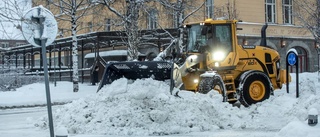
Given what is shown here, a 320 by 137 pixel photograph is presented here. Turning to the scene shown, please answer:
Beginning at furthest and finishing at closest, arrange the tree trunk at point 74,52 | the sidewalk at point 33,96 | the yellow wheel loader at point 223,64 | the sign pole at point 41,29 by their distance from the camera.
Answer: the tree trunk at point 74,52, the sidewalk at point 33,96, the yellow wheel loader at point 223,64, the sign pole at point 41,29

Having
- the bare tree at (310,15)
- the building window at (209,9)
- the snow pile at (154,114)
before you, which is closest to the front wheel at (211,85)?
the snow pile at (154,114)

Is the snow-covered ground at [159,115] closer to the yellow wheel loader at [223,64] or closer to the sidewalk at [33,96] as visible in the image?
the yellow wheel loader at [223,64]

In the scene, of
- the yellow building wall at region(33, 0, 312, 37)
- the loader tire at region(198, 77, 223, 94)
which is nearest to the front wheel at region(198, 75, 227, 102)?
the loader tire at region(198, 77, 223, 94)

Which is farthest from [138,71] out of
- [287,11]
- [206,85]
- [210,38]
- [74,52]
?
[287,11]

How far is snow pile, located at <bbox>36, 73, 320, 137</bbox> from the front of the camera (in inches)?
411

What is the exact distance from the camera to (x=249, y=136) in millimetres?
9594

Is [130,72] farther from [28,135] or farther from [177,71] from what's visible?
[28,135]

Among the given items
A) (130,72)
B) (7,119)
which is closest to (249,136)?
→ (130,72)

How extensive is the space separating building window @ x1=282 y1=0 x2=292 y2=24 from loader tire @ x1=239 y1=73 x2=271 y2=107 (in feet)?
74.1

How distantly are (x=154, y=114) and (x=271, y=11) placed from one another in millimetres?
28009

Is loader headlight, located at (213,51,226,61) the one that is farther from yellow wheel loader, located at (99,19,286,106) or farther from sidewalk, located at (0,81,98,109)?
sidewalk, located at (0,81,98,109)

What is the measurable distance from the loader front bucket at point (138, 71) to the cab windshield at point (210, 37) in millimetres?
2119

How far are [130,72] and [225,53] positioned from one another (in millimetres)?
3646

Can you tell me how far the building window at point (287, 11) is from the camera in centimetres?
3697
